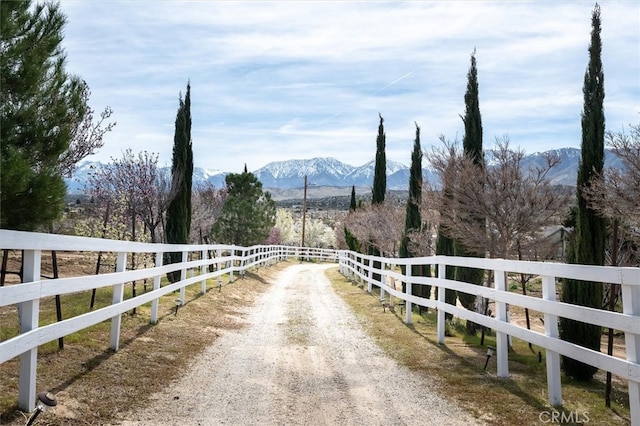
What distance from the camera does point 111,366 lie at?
17.5ft

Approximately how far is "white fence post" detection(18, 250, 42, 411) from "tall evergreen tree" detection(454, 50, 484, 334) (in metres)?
10.6

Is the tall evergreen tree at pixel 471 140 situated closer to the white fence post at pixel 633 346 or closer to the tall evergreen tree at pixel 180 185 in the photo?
the white fence post at pixel 633 346

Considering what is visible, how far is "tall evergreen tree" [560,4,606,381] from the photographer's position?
673 centimetres

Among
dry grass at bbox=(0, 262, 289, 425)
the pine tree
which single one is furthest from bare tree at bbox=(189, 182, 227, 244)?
dry grass at bbox=(0, 262, 289, 425)

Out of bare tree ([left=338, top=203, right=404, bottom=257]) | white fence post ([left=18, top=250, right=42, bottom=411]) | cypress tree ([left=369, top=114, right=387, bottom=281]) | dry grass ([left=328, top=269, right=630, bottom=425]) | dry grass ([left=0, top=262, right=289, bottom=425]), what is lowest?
dry grass ([left=328, top=269, right=630, bottom=425])

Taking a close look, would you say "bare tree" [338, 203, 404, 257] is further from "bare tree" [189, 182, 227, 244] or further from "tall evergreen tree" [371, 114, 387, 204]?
"bare tree" [189, 182, 227, 244]

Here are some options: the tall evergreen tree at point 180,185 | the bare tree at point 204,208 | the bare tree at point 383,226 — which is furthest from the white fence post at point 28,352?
the bare tree at point 204,208

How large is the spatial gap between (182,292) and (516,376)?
6335 mm

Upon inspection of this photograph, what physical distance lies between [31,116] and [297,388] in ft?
16.4

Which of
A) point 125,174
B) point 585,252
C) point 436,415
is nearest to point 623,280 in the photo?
point 436,415

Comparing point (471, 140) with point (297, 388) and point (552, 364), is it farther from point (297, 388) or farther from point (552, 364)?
point (297, 388)

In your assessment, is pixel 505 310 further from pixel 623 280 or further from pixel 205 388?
pixel 205 388

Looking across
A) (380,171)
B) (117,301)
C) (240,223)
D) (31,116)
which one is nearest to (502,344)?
(117,301)

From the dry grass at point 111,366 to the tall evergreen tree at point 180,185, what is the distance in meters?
9.89
